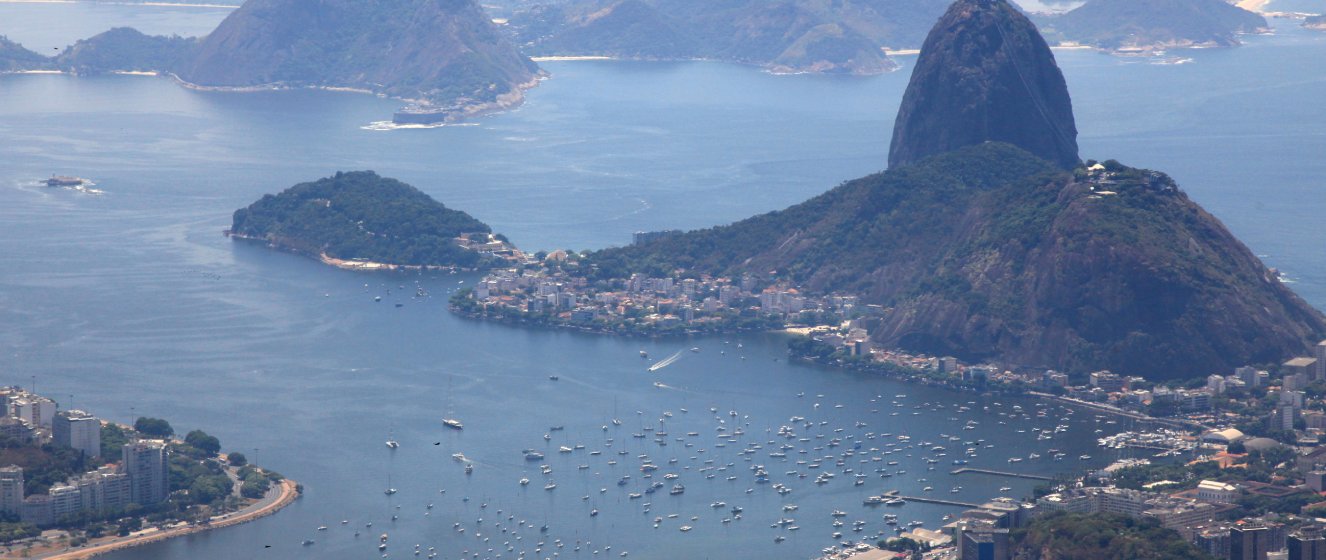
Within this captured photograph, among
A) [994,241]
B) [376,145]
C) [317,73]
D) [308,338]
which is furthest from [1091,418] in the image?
[317,73]

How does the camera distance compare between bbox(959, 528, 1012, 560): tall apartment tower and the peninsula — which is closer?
bbox(959, 528, 1012, 560): tall apartment tower

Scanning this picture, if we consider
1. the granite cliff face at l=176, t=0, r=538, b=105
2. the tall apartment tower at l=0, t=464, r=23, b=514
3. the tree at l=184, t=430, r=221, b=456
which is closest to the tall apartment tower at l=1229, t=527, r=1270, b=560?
the tree at l=184, t=430, r=221, b=456

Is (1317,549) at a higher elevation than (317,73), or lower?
lower

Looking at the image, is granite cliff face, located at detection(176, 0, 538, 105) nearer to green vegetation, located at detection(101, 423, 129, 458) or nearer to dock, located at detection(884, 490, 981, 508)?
green vegetation, located at detection(101, 423, 129, 458)

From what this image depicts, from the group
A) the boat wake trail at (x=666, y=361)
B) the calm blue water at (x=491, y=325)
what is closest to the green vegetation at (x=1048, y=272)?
the calm blue water at (x=491, y=325)

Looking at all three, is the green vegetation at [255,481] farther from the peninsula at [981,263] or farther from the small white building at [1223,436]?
the small white building at [1223,436]

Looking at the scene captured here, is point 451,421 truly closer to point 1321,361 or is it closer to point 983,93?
point 1321,361

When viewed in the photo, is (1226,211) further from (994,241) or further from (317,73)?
(317,73)
